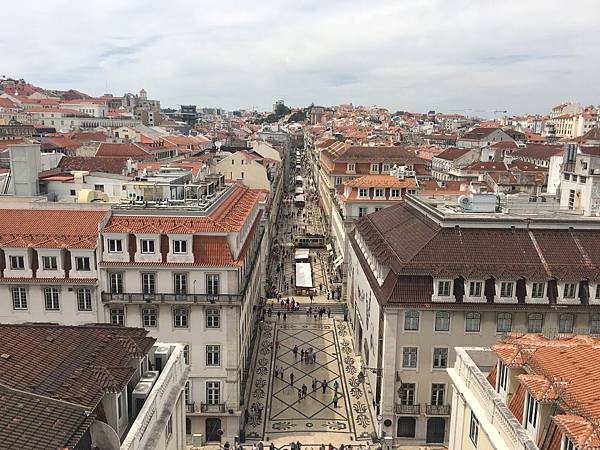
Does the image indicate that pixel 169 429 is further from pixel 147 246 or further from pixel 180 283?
pixel 147 246

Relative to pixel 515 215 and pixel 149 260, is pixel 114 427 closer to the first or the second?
pixel 149 260

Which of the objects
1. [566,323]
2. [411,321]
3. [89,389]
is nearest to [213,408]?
[411,321]

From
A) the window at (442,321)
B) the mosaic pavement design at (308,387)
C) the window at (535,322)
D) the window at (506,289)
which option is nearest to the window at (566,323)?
the window at (535,322)

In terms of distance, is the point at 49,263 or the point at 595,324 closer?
the point at 595,324

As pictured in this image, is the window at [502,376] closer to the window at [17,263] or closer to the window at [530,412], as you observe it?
the window at [530,412]

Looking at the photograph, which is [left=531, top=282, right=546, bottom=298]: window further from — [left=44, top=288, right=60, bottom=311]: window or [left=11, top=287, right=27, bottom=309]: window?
[left=11, top=287, right=27, bottom=309]: window

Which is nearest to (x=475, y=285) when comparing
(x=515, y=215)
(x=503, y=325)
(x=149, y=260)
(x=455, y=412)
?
(x=503, y=325)
